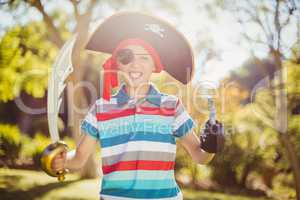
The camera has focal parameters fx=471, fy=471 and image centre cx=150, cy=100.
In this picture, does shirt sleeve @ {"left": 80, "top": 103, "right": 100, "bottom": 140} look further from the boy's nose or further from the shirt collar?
the boy's nose

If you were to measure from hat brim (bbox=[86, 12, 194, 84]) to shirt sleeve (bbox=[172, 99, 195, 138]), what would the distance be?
26cm

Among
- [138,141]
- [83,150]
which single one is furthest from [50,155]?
[138,141]

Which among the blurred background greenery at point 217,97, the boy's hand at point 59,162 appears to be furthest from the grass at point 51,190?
the boy's hand at point 59,162

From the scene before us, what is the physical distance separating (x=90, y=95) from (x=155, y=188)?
4.41 meters

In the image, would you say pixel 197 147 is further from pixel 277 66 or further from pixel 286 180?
pixel 286 180

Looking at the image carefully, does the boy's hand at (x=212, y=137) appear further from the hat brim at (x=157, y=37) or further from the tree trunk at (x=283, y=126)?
the tree trunk at (x=283, y=126)

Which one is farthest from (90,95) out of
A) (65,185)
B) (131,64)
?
(131,64)

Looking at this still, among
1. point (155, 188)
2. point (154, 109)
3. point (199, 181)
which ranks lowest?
point (199, 181)

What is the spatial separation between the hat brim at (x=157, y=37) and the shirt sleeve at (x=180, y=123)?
0.85 ft

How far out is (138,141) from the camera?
182 cm

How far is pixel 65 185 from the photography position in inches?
195

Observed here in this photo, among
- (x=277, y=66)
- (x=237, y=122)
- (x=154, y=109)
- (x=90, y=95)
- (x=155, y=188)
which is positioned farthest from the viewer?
(x=90, y=95)

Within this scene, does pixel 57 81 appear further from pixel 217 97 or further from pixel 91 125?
pixel 217 97

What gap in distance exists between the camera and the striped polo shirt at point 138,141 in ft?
5.77
